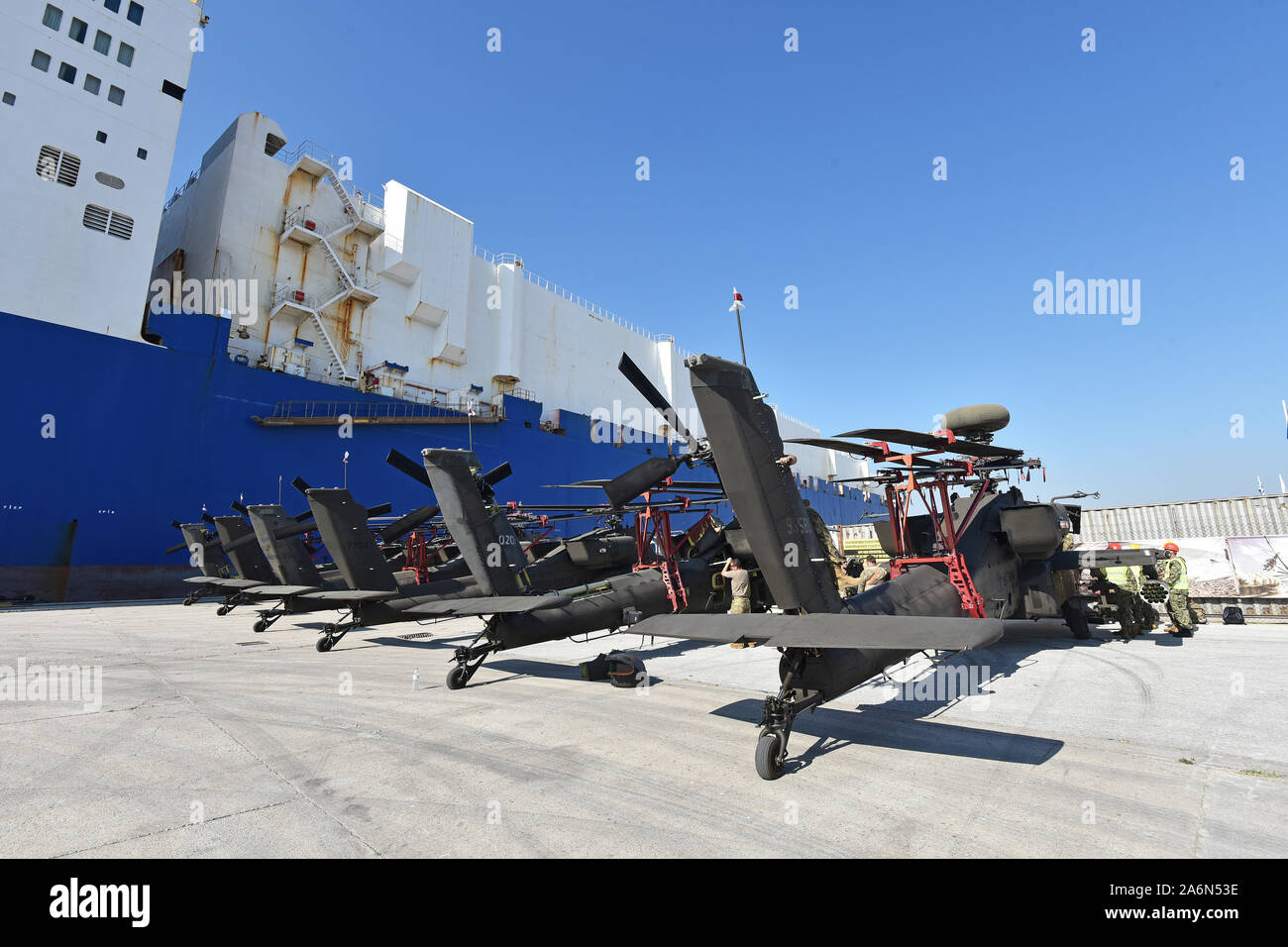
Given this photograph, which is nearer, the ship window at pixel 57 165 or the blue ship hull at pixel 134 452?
the blue ship hull at pixel 134 452

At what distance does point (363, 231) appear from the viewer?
122 feet

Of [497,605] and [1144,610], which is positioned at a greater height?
[497,605]

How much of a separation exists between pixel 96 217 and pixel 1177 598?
43.1m

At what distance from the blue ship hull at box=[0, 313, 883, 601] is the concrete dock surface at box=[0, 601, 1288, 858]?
16773 millimetres

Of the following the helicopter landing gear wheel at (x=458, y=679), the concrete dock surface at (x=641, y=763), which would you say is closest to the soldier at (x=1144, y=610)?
the concrete dock surface at (x=641, y=763)

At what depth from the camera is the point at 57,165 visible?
24.8m

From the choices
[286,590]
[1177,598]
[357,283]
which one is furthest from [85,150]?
[1177,598]

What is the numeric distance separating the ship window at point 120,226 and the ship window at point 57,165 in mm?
1720

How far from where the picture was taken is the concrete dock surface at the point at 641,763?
12.3ft
